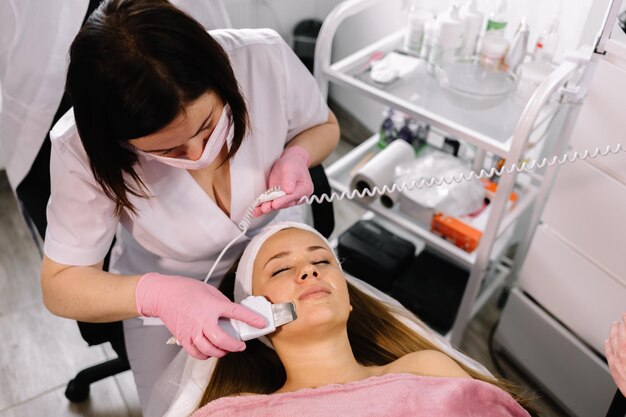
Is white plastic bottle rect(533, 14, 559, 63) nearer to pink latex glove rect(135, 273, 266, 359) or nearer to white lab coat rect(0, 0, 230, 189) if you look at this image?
white lab coat rect(0, 0, 230, 189)

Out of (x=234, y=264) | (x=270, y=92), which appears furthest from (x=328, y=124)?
(x=234, y=264)

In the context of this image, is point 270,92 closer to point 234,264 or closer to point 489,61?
point 234,264

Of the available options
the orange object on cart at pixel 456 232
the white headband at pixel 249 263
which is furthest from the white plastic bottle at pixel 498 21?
the white headband at pixel 249 263

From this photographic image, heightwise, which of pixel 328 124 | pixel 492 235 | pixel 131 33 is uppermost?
pixel 131 33

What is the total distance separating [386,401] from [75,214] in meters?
0.71

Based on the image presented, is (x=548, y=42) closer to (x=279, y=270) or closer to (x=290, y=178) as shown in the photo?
(x=290, y=178)

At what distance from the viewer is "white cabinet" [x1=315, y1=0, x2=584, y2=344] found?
1367mm

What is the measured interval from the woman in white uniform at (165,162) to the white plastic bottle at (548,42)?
64 cm

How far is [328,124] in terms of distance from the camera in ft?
4.86

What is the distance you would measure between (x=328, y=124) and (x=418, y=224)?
49cm

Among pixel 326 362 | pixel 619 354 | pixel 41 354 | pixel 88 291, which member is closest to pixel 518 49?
pixel 619 354

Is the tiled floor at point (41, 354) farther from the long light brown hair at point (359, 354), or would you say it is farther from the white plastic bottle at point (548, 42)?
the white plastic bottle at point (548, 42)

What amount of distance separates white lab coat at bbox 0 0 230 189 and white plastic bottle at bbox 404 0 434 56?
0.84m

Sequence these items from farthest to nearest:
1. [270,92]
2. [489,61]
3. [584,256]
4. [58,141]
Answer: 1. [489,61]
2. [584,256]
3. [270,92]
4. [58,141]
